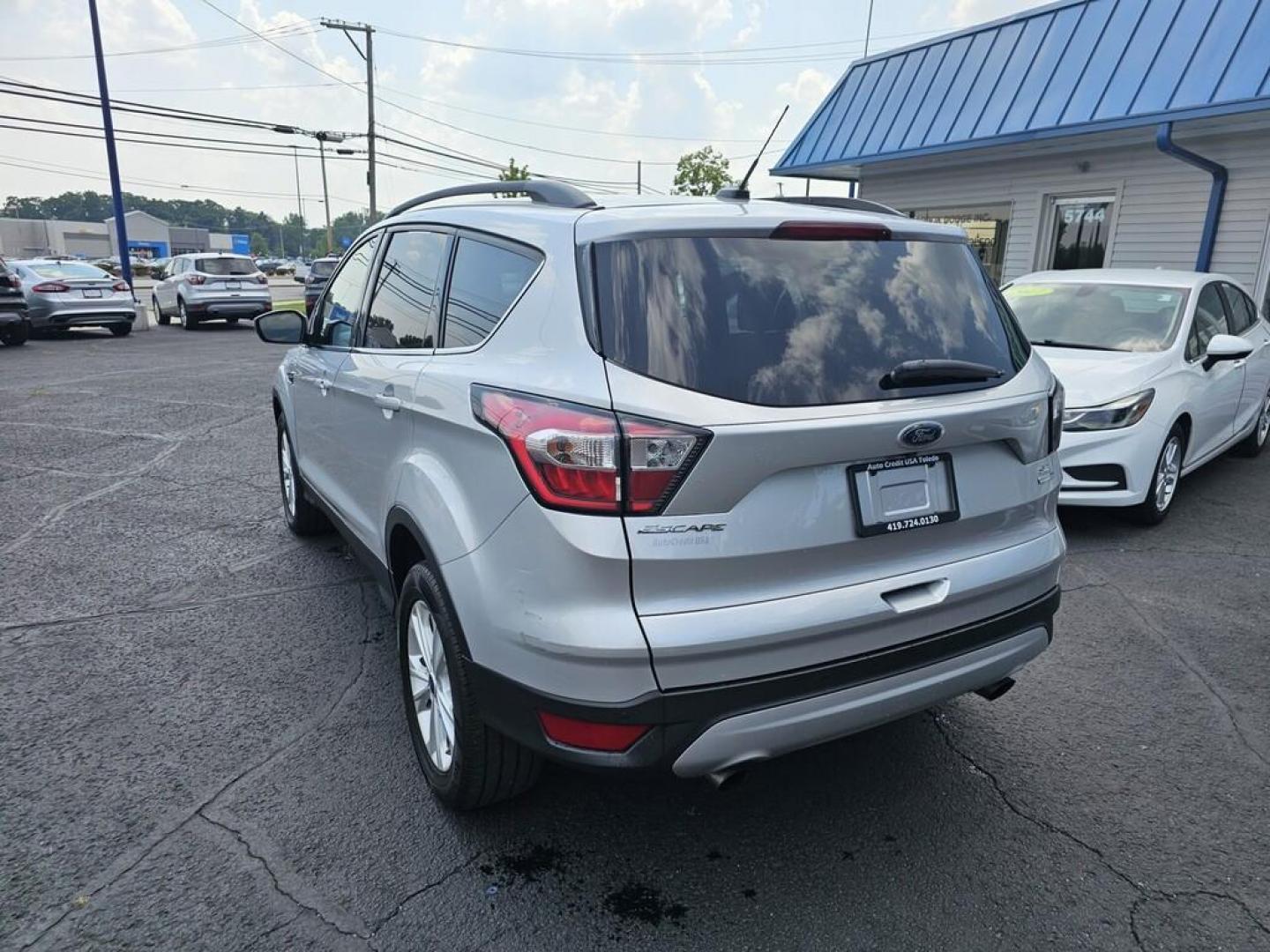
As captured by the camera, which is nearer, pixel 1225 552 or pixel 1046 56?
pixel 1225 552

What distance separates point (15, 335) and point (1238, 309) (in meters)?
18.9

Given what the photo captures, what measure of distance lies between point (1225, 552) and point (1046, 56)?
324 inches

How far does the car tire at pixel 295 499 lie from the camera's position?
16.7 ft

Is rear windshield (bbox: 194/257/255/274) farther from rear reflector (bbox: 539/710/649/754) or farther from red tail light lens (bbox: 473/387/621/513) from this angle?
rear reflector (bbox: 539/710/649/754)

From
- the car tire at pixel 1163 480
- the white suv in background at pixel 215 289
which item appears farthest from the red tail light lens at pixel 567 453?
the white suv in background at pixel 215 289

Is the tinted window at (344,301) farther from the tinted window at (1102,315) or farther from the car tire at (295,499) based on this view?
the tinted window at (1102,315)

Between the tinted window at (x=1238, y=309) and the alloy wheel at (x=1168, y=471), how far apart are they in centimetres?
180

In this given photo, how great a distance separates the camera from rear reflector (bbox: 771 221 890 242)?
7.80ft

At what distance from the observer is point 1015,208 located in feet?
41.0

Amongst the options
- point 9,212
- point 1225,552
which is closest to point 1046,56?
point 1225,552

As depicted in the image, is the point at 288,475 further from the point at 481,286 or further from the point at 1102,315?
the point at 1102,315

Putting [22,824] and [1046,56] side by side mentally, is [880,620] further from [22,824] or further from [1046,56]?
[1046,56]

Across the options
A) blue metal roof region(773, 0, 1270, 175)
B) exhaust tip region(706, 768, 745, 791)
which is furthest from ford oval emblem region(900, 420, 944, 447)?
blue metal roof region(773, 0, 1270, 175)

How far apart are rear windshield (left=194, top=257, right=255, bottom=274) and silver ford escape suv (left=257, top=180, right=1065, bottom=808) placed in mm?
20698
